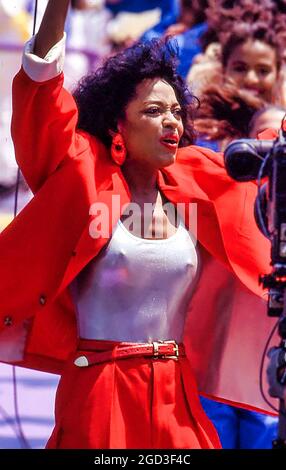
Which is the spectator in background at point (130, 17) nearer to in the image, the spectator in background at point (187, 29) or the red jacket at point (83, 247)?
the spectator in background at point (187, 29)

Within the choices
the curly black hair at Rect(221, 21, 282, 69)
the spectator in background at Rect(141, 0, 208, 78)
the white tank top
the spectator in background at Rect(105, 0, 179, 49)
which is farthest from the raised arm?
the spectator in background at Rect(105, 0, 179, 49)

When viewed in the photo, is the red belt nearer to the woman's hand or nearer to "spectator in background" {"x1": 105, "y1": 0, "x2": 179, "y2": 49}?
the woman's hand

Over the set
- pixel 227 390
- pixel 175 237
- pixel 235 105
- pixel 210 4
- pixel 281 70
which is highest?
pixel 210 4

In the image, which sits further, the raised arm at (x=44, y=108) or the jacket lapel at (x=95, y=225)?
the jacket lapel at (x=95, y=225)

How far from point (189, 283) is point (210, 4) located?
11.1ft

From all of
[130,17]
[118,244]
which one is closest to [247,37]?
[118,244]

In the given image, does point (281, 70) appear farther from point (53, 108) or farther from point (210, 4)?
point (53, 108)

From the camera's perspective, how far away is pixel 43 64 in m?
3.10

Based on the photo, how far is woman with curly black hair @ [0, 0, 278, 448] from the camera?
3270 millimetres

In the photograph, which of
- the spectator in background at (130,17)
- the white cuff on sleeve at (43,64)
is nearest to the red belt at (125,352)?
the white cuff on sleeve at (43,64)

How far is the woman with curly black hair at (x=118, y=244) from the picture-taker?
3270mm

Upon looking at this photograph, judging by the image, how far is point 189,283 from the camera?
133 inches

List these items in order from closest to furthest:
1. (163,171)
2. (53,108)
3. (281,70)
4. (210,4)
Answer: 1. (53,108)
2. (163,171)
3. (281,70)
4. (210,4)
